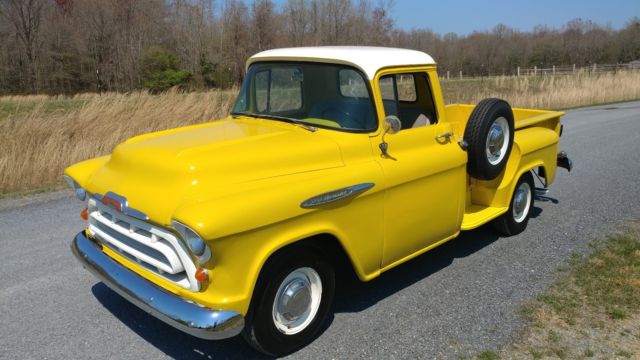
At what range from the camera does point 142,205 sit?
2922 millimetres

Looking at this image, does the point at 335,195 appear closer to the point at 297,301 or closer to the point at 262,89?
the point at 297,301

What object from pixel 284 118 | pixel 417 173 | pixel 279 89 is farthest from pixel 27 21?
pixel 417 173

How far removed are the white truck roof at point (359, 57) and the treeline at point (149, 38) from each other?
78.4ft

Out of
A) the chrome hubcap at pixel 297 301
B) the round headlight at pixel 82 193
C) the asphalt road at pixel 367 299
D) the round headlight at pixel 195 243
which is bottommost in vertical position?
the asphalt road at pixel 367 299

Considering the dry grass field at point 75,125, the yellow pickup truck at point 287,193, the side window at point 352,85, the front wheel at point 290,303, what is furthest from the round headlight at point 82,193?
→ the dry grass field at point 75,125

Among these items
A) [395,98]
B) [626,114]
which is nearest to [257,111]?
[395,98]

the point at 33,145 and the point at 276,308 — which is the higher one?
the point at 33,145

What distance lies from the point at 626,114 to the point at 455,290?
1330 centimetres

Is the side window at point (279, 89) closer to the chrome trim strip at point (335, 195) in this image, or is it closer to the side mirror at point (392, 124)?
the side mirror at point (392, 124)

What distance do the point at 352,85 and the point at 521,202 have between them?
264cm

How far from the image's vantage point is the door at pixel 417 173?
3646 millimetres

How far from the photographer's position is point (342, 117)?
3.73 meters

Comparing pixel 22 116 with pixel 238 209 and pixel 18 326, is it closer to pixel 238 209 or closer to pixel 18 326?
pixel 18 326

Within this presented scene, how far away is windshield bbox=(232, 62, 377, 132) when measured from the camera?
3701mm
